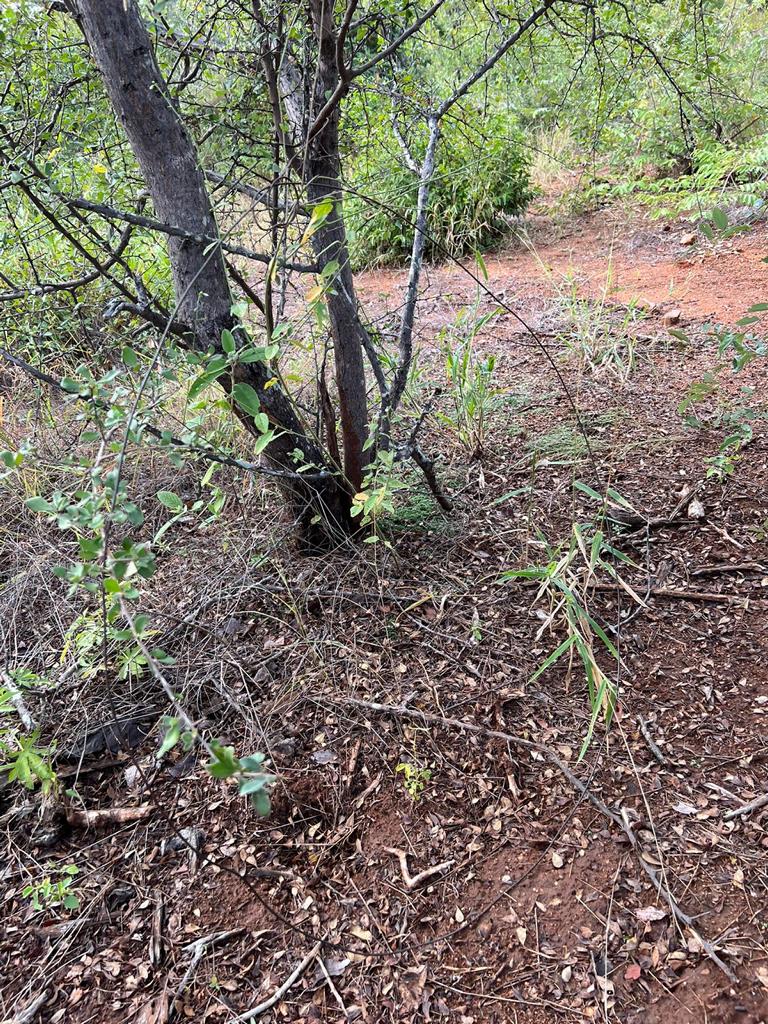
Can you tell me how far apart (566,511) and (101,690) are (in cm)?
160

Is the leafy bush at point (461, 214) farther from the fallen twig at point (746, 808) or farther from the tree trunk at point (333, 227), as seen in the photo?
the fallen twig at point (746, 808)

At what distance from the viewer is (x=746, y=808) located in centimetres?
142

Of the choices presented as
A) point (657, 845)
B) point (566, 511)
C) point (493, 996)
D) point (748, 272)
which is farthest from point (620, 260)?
point (493, 996)

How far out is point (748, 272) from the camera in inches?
179

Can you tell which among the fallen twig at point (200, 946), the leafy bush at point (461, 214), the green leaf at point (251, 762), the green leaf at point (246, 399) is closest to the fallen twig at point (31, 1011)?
the fallen twig at point (200, 946)

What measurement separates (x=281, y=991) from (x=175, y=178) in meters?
1.89

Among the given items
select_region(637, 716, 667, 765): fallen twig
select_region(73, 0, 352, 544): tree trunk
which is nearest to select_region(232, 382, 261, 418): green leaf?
select_region(73, 0, 352, 544): tree trunk

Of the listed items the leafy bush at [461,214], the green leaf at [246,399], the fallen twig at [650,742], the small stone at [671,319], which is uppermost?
the leafy bush at [461,214]

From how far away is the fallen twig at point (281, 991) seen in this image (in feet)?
3.98

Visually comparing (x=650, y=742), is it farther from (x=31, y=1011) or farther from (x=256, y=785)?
(x=31, y=1011)

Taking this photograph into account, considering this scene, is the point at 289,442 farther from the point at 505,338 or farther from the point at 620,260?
the point at 620,260

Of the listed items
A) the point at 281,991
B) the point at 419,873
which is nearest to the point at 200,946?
the point at 281,991

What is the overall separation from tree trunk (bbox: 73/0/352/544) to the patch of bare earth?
543mm

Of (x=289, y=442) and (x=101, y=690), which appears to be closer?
(x=101, y=690)
